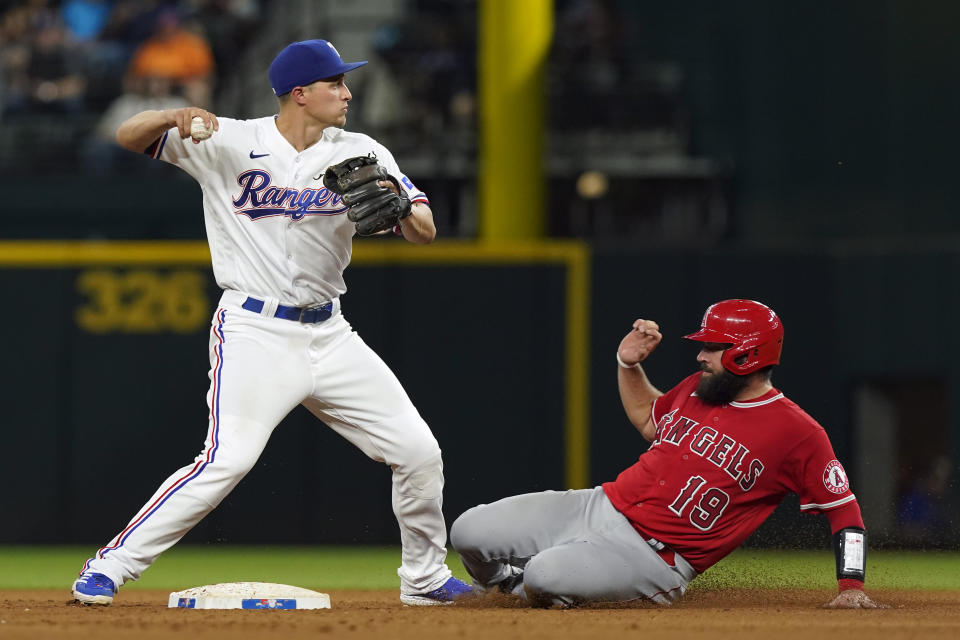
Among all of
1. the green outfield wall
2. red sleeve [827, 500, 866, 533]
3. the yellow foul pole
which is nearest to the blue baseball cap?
Answer: red sleeve [827, 500, 866, 533]

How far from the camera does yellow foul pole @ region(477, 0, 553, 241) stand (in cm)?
991

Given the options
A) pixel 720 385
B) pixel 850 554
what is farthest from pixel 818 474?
pixel 720 385

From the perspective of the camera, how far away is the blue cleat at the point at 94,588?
4941 mm

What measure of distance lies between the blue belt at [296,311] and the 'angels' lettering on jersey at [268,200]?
0.30 metres

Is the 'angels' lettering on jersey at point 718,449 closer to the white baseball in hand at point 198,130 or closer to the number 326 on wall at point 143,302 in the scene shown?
the white baseball in hand at point 198,130

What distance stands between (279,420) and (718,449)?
1.51 metres

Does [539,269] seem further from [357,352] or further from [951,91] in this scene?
[357,352]

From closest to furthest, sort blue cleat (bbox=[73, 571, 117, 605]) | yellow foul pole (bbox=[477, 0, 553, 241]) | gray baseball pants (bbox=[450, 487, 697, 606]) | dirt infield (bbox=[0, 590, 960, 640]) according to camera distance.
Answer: dirt infield (bbox=[0, 590, 960, 640]) → blue cleat (bbox=[73, 571, 117, 605]) → gray baseball pants (bbox=[450, 487, 697, 606]) → yellow foul pole (bbox=[477, 0, 553, 241])

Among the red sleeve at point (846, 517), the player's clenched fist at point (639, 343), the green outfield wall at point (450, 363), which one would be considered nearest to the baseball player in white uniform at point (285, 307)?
the player's clenched fist at point (639, 343)

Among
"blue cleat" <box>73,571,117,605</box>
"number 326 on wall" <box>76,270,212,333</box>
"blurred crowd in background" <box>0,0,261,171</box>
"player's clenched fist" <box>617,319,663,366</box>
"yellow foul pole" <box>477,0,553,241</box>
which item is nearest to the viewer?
"blue cleat" <box>73,571,117,605</box>

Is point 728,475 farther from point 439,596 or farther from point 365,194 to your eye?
point 365,194

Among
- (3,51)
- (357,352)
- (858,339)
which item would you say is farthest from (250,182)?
(3,51)

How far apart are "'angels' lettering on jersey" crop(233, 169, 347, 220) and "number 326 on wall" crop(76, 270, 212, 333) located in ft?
14.1

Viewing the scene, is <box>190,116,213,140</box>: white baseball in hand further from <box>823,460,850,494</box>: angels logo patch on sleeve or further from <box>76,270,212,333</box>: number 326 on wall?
<box>76,270,212,333</box>: number 326 on wall
